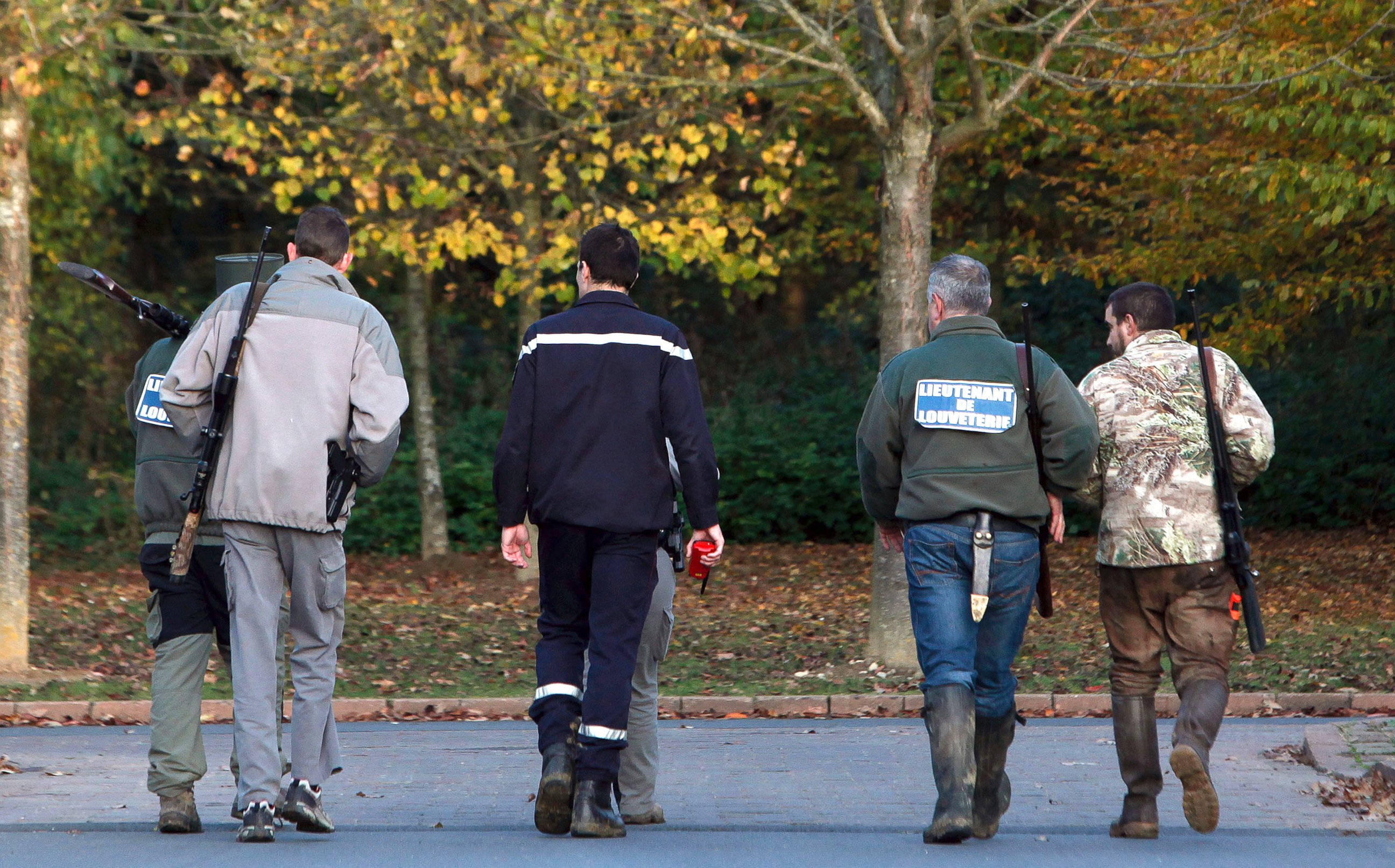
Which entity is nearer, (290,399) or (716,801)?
(290,399)

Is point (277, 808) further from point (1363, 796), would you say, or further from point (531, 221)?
point (531, 221)

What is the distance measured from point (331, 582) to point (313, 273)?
1068 mm

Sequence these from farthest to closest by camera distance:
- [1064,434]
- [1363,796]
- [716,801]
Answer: [716,801], [1363,796], [1064,434]

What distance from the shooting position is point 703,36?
484 inches

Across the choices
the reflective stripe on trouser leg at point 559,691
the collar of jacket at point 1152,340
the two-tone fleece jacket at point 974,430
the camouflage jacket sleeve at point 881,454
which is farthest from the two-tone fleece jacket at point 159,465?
the collar of jacket at point 1152,340

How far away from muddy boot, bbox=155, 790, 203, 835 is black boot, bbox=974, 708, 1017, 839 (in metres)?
2.67

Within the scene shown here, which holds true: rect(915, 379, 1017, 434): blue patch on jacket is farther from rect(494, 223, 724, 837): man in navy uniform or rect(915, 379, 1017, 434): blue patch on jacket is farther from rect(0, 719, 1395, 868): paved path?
rect(0, 719, 1395, 868): paved path

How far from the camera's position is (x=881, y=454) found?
548cm

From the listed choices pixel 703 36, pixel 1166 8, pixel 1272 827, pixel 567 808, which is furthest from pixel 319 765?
pixel 1166 8

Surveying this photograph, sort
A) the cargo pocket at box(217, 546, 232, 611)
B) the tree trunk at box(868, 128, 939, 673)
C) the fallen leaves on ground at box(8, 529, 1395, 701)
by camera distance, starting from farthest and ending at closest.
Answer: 1. the tree trunk at box(868, 128, 939, 673)
2. the fallen leaves on ground at box(8, 529, 1395, 701)
3. the cargo pocket at box(217, 546, 232, 611)

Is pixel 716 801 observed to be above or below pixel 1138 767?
below

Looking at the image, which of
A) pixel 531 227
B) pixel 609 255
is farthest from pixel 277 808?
pixel 531 227

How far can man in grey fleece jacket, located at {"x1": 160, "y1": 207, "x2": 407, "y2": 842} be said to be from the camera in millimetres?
5277

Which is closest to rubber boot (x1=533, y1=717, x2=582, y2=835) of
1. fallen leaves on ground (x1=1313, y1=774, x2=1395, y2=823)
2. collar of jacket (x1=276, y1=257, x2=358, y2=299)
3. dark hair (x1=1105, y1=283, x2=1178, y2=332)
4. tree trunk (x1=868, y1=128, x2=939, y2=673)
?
collar of jacket (x1=276, y1=257, x2=358, y2=299)
